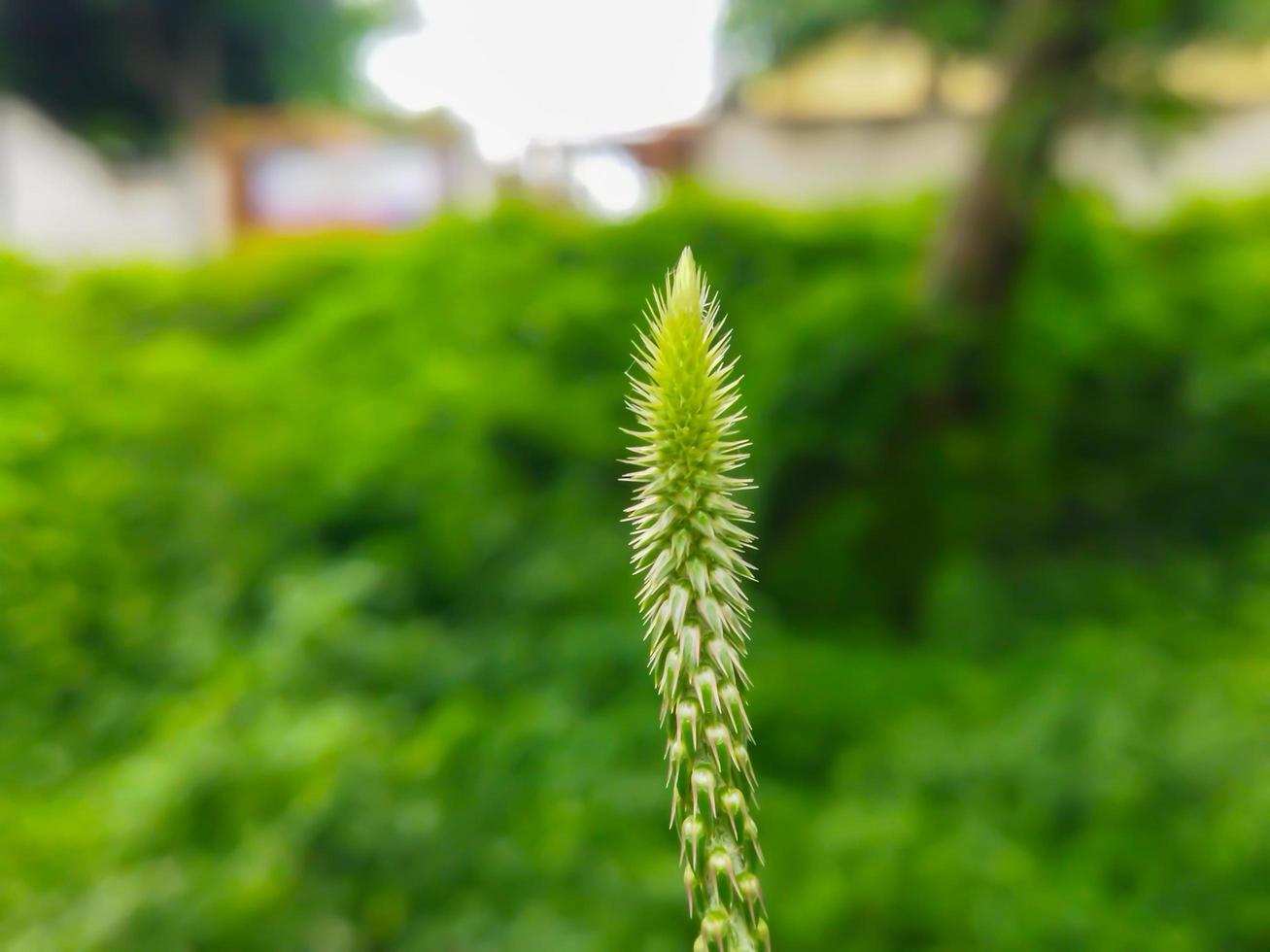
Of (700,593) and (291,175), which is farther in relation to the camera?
(291,175)

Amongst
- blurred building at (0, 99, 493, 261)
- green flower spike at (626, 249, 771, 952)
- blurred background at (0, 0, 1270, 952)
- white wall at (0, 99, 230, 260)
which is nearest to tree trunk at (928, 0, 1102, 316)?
blurred background at (0, 0, 1270, 952)

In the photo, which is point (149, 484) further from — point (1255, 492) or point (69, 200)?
point (69, 200)

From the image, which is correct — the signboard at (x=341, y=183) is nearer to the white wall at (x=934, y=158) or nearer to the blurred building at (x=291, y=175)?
the blurred building at (x=291, y=175)

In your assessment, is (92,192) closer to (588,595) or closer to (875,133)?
(875,133)

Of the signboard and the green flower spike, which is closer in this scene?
the green flower spike

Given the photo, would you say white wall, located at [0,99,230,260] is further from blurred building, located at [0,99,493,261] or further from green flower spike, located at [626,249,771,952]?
green flower spike, located at [626,249,771,952]

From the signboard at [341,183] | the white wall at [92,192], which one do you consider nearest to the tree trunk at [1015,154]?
the signboard at [341,183]

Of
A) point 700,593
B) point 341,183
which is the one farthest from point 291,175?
point 700,593

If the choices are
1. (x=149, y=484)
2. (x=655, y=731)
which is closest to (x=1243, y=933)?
(x=655, y=731)
